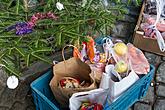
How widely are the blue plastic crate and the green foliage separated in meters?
0.19

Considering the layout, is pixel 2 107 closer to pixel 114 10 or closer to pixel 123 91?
pixel 123 91

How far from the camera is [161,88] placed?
106 inches

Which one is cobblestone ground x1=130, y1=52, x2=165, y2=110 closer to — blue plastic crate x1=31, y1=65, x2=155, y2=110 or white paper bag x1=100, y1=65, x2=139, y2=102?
blue plastic crate x1=31, y1=65, x2=155, y2=110

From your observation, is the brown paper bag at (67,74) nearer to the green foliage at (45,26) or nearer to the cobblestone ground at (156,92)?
the green foliage at (45,26)

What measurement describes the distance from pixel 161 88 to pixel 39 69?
1.19m

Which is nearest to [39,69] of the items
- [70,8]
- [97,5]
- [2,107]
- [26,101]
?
[26,101]

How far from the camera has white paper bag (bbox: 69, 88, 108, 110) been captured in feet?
6.33

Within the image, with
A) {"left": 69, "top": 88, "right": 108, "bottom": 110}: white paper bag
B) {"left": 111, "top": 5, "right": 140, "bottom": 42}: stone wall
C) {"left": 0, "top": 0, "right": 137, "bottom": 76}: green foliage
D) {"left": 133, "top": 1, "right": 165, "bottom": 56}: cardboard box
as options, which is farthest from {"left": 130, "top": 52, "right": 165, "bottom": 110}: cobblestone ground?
{"left": 0, "top": 0, "right": 137, "bottom": 76}: green foliage

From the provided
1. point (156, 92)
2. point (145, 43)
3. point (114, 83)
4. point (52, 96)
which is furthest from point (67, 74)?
point (145, 43)

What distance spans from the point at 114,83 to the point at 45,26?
2.24ft

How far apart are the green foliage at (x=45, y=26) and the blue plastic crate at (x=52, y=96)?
19 cm

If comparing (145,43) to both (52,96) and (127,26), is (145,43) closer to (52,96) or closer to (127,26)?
(127,26)

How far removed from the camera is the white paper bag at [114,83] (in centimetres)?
202

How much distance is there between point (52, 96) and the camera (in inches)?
91.8
